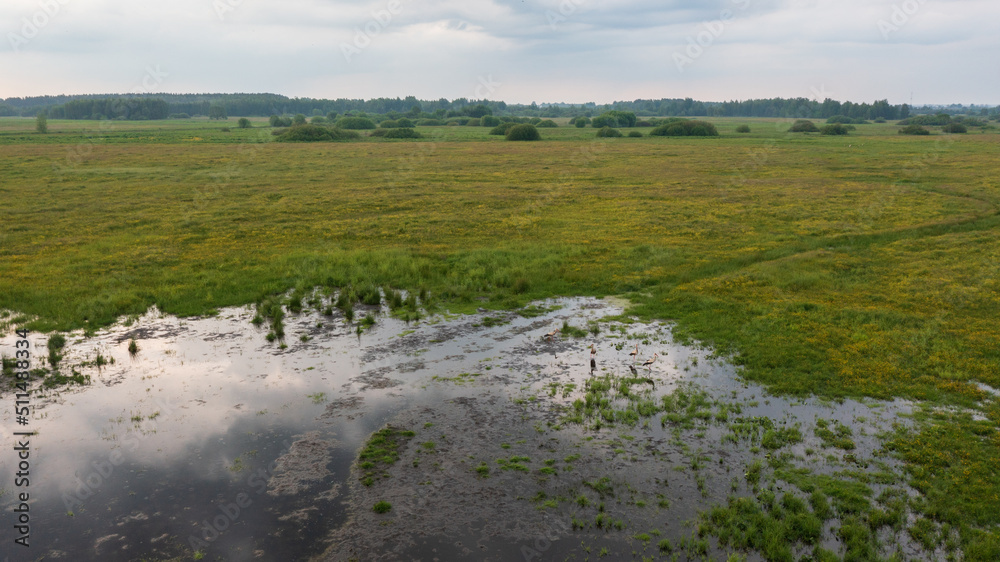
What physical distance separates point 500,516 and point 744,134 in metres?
141

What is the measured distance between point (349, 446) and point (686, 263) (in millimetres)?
21898

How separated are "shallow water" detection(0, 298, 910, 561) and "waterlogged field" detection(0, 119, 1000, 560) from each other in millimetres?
761

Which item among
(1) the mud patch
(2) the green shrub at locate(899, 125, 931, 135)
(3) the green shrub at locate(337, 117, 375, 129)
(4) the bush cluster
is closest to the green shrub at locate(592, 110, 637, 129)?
(4) the bush cluster

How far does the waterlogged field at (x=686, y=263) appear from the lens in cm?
1310

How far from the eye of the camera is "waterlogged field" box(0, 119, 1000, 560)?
13102 mm

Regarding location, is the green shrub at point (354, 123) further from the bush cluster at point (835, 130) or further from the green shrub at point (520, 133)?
the bush cluster at point (835, 130)

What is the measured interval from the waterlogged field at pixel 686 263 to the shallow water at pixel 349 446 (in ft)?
2.50

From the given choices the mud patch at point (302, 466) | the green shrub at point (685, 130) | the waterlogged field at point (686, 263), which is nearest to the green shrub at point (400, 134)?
the green shrub at point (685, 130)

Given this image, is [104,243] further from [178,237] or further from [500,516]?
[500,516]

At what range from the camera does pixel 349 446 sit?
14.5 meters

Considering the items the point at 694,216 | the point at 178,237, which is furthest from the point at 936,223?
the point at 178,237

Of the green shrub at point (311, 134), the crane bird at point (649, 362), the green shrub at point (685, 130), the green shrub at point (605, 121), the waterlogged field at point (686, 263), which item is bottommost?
the crane bird at point (649, 362)

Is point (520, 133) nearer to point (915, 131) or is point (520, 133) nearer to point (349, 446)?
point (915, 131)

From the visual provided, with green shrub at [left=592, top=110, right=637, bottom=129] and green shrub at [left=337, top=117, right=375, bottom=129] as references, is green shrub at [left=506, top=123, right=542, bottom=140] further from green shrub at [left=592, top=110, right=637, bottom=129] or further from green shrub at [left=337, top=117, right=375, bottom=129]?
green shrub at [left=337, top=117, right=375, bottom=129]
